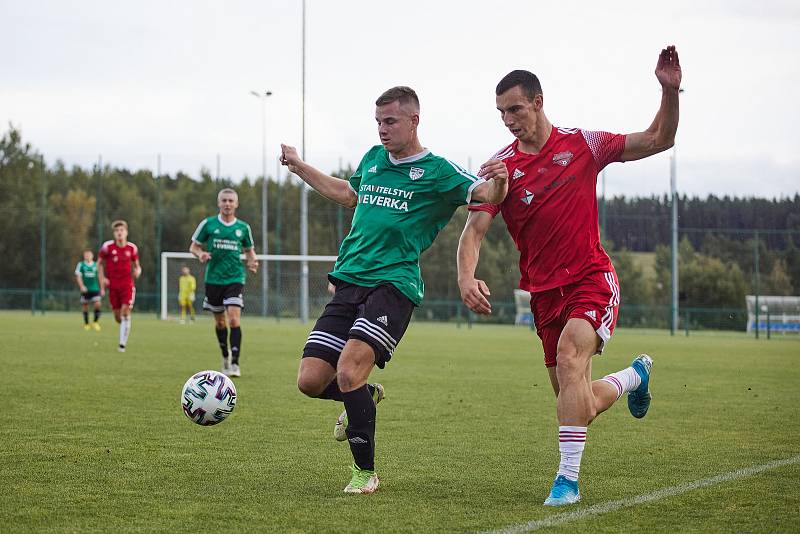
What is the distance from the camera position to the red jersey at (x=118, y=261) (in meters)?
18.8

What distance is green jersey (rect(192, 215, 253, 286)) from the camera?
14.3m

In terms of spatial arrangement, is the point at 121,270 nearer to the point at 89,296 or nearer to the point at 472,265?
the point at 89,296

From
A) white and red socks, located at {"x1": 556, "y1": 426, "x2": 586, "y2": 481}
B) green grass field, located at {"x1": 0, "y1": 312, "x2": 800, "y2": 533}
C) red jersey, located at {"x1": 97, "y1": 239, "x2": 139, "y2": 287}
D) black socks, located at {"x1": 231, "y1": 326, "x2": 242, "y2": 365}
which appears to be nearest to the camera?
green grass field, located at {"x1": 0, "y1": 312, "x2": 800, "y2": 533}

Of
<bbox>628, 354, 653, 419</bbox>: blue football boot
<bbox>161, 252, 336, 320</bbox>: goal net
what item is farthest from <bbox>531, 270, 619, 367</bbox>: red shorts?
<bbox>161, 252, 336, 320</bbox>: goal net

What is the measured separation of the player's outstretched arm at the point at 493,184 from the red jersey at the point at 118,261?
13705 mm

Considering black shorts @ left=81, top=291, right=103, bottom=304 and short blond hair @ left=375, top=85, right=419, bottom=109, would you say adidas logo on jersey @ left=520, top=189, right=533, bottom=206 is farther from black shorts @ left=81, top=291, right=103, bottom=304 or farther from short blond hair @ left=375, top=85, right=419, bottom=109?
black shorts @ left=81, top=291, right=103, bottom=304

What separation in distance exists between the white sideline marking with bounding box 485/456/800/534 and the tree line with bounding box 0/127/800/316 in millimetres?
34207

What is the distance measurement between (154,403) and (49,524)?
5524 millimetres

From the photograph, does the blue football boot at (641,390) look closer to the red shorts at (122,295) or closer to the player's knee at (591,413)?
the player's knee at (591,413)

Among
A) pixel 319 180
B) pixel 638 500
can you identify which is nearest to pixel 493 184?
pixel 319 180

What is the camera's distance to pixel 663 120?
5727 mm

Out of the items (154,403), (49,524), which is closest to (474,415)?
(154,403)

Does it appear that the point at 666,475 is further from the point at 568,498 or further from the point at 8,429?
the point at 8,429

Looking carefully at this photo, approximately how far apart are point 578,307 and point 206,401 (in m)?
2.68
